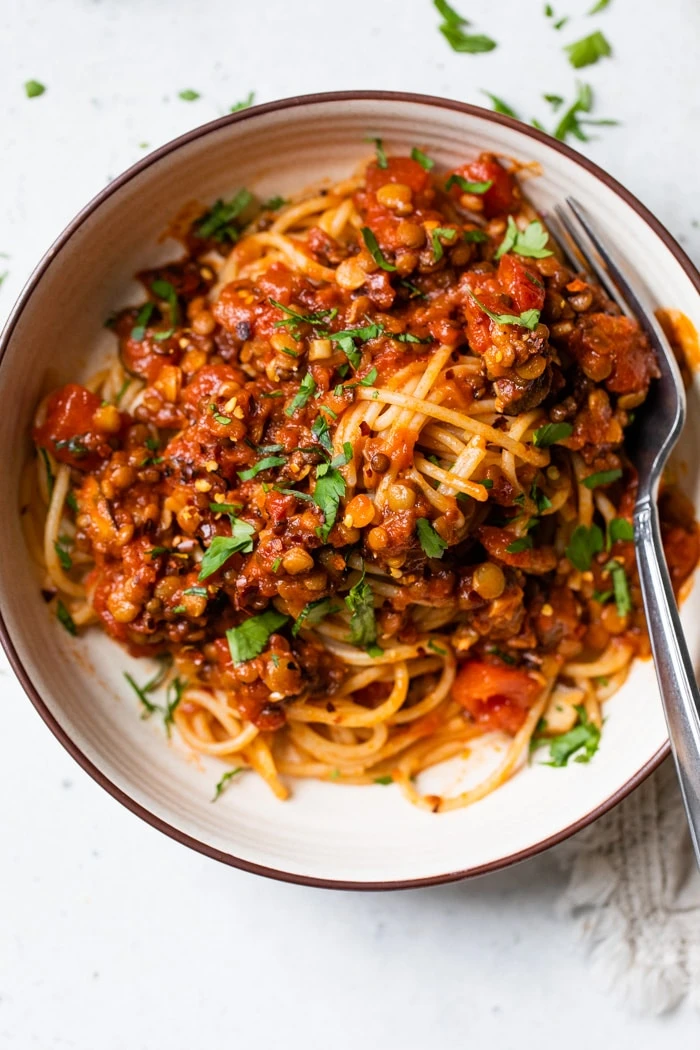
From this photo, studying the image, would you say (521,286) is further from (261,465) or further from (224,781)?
(224,781)

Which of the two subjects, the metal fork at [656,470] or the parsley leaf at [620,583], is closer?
the metal fork at [656,470]

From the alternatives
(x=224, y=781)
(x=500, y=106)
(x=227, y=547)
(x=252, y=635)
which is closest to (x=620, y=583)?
(x=252, y=635)

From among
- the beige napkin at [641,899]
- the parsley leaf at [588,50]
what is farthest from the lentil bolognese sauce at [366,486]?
the parsley leaf at [588,50]

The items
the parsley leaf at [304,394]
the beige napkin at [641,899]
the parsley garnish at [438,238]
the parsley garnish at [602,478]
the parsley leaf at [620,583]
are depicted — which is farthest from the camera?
the beige napkin at [641,899]

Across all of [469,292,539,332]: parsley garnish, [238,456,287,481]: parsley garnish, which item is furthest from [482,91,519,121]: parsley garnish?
[238,456,287,481]: parsley garnish

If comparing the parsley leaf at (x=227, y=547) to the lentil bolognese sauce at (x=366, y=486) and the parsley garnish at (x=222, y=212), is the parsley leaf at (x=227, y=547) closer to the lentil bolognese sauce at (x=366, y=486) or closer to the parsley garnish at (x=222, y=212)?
the lentil bolognese sauce at (x=366, y=486)
